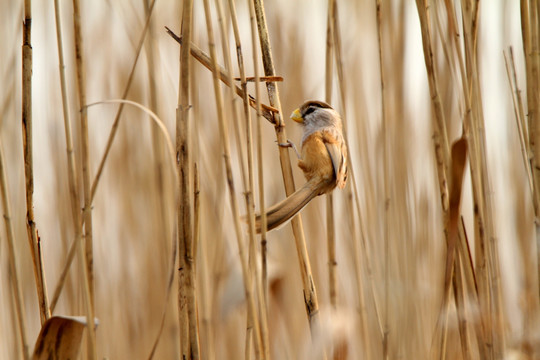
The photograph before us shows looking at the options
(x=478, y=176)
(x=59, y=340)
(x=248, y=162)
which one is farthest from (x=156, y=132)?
(x=478, y=176)

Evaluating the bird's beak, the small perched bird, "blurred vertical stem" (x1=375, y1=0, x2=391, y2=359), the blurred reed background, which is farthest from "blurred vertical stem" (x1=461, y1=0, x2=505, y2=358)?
the bird's beak

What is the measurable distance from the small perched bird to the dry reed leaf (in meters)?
0.45

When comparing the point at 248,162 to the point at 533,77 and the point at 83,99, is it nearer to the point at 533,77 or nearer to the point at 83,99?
the point at 83,99

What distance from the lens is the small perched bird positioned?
114 cm

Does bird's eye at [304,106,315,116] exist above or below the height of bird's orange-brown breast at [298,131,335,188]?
above

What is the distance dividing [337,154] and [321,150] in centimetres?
4

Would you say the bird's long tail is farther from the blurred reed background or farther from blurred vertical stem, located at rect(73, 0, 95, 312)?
blurred vertical stem, located at rect(73, 0, 95, 312)

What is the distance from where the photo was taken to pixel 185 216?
82 centimetres

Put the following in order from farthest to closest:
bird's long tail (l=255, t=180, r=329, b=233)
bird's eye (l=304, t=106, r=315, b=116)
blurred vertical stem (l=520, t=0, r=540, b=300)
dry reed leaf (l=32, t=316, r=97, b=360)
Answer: bird's eye (l=304, t=106, r=315, b=116) → blurred vertical stem (l=520, t=0, r=540, b=300) → bird's long tail (l=255, t=180, r=329, b=233) → dry reed leaf (l=32, t=316, r=97, b=360)

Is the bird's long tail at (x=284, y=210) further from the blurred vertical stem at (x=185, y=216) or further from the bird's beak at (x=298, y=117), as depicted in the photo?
the bird's beak at (x=298, y=117)

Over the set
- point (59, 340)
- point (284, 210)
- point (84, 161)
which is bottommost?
point (59, 340)

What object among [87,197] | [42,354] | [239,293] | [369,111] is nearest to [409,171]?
[369,111]

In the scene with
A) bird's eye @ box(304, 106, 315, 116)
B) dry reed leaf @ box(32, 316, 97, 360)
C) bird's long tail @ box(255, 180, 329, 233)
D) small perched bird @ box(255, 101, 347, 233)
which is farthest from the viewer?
bird's eye @ box(304, 106, 315, 116)

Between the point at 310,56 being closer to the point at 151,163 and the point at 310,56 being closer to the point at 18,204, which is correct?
the point at 151,163
